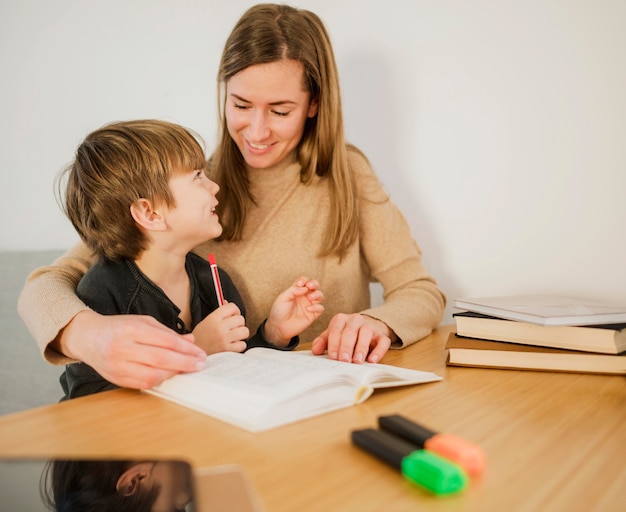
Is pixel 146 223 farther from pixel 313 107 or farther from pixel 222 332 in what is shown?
pixel 313 107

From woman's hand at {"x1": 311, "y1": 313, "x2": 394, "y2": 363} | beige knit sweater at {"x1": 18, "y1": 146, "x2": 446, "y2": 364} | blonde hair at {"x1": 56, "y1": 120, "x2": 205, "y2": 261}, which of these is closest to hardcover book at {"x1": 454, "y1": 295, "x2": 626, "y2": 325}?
woman's hand at {"x1": 311, "y1": 313, "x2": 394, "y2": 363}

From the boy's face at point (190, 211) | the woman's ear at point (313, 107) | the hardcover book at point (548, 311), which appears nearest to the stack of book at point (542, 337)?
the hardcover book at point (548, 311)

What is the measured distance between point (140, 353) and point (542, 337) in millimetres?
630

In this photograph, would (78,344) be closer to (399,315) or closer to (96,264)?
(96,264)

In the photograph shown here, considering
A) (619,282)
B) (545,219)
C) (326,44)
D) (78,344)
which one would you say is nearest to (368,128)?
(326,44)

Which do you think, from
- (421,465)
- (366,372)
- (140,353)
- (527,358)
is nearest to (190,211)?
(140,353)

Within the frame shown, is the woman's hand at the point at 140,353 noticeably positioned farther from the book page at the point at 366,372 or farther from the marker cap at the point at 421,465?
the marker cap at the point at 421,465

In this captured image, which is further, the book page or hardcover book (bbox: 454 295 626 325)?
hardcover book (bbox: 454 295 626 325)

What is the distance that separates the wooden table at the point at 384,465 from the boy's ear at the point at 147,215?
15.3 inches

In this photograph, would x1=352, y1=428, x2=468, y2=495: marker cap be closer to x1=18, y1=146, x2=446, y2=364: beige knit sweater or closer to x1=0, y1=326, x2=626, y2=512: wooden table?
x1=0, y1=326, x2=626, y2=512: wooden table

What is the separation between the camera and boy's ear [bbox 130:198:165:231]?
1.18 m

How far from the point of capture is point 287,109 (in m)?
1.34

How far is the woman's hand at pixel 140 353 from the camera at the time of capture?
2.78 feet

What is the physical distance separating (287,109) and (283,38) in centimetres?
15
